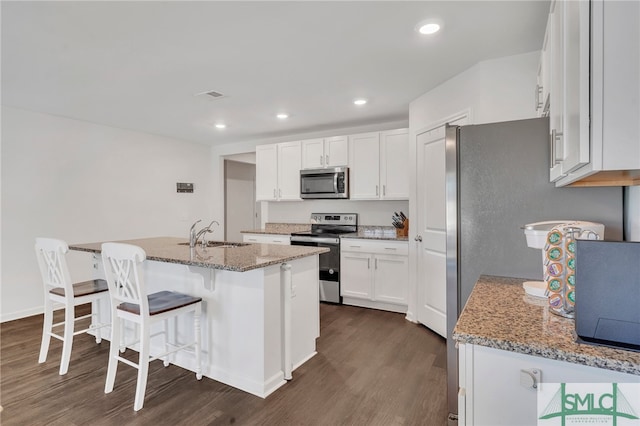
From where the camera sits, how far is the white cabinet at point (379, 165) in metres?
4.03

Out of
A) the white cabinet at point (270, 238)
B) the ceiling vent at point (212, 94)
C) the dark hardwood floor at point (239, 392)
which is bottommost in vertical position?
the dark hardwood floor at point (239, 392)

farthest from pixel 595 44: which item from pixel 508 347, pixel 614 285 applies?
pixel 508 347

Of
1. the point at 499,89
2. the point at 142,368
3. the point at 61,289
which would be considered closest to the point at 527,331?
the point at 142,368

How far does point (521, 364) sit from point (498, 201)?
0.87 metres

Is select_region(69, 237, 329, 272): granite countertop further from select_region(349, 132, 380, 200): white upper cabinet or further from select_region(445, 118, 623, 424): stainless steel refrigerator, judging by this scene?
select_region(349, 132, 380, 200): white upper cabinet

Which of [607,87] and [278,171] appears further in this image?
[278,171]

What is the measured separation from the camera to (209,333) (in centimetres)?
241

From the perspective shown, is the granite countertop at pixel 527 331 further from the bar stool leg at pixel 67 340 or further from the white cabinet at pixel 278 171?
the white cabinet at pixel 278 171

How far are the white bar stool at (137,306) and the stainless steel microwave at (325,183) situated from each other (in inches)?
98.6

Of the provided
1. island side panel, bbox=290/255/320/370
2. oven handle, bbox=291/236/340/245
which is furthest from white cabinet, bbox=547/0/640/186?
oven handle, bbox=291/236/340/245

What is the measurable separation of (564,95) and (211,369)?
8.50ft

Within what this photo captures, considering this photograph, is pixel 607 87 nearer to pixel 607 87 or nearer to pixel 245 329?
pixel 607 87

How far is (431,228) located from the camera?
319 centimetres

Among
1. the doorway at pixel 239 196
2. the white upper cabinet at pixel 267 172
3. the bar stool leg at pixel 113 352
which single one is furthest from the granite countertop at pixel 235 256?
the doorway at pixel 239 196
